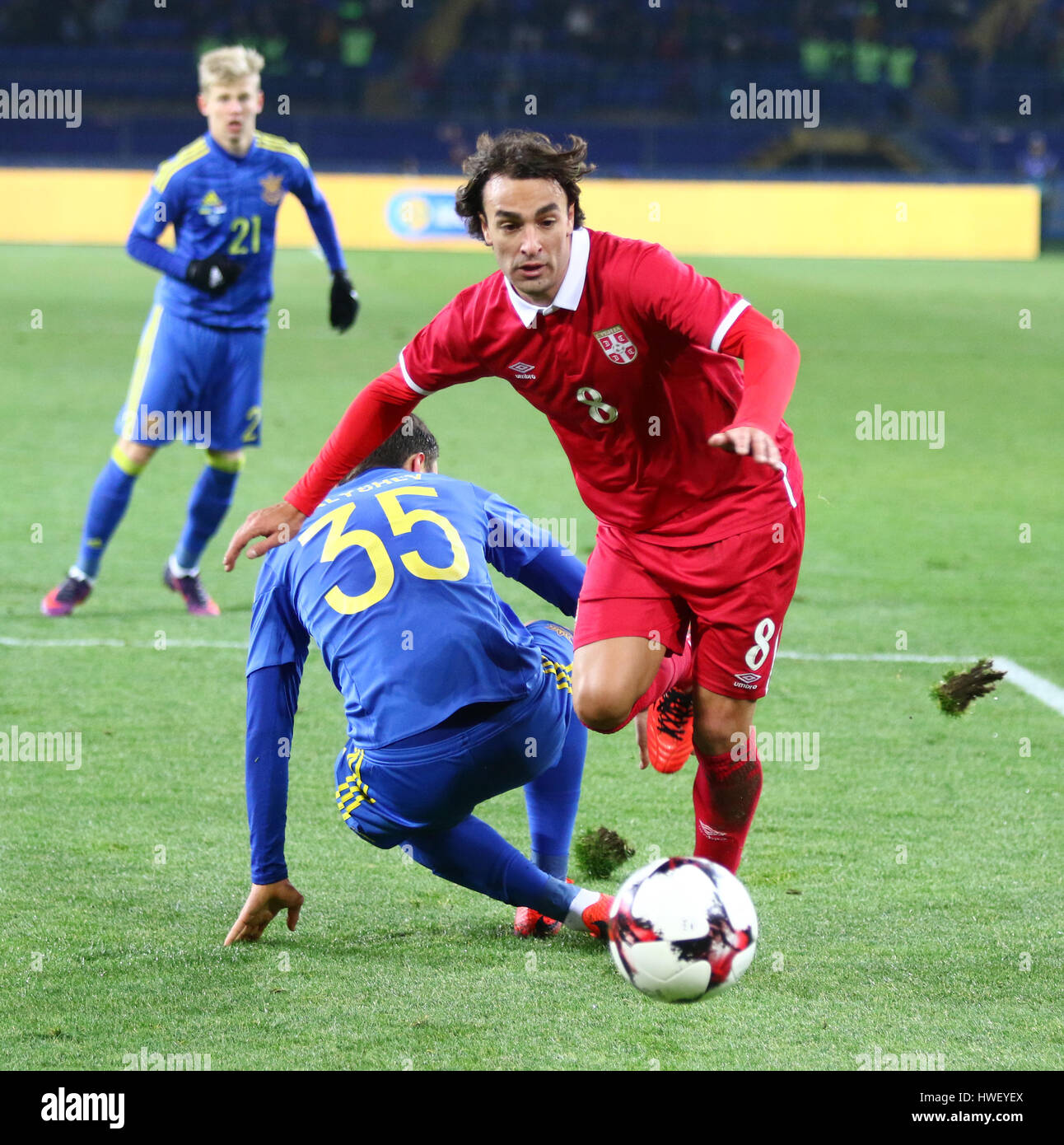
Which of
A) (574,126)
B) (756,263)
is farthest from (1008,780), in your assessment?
(574,126)

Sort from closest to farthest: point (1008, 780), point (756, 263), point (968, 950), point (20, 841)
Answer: point (968, 950) < point (20, 841) < point (1008, 780) < point (756, 263)

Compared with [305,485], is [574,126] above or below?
above

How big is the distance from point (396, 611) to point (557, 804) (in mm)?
737

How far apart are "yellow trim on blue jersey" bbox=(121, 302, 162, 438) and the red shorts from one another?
3.76 metres

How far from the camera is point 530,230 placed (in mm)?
3367

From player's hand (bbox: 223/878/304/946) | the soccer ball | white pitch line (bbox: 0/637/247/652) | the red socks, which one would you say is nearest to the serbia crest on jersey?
the red socks

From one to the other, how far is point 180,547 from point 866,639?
3008 mm

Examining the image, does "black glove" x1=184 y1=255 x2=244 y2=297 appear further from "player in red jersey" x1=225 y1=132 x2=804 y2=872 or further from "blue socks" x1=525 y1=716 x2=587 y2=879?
"blue socks" x1=525 y1=716 x2=587 y2=879

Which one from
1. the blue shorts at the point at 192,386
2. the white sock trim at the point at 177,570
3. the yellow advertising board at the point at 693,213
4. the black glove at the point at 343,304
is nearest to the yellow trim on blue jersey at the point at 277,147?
the black glove at the point at 343,304

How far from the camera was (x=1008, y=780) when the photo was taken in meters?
4.73

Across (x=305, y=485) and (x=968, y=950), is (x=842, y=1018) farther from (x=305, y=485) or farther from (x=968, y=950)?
(x=305, y=485)

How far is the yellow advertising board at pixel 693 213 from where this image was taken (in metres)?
26.7

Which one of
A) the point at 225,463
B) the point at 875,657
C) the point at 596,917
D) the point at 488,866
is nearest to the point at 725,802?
the point at 596,917

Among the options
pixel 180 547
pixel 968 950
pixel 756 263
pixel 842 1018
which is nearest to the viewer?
pixel 842 1018
